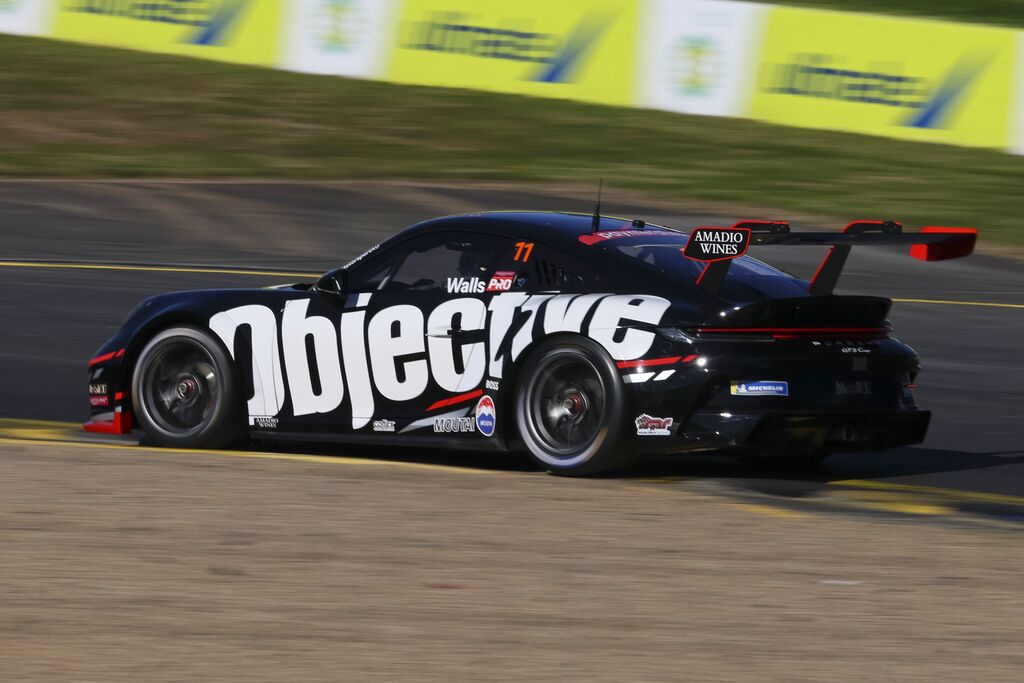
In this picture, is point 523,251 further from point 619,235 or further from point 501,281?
point 619,235

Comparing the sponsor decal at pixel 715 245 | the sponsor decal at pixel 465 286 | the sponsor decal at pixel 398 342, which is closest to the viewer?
the sponsor decal at pixel 715 245

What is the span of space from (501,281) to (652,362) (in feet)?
3.23

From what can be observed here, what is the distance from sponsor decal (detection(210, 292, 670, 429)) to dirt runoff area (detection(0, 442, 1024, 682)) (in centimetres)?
64

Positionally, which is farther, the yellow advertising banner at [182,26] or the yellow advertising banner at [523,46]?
the yellow advertising banner at [182,26]

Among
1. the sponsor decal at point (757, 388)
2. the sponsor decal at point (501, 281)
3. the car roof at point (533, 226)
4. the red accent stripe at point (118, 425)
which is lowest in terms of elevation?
the red accent stripe at point (118, 425)

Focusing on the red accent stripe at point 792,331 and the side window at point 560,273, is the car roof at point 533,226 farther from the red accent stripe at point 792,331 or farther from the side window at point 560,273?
the red accent stripe at point 792,331

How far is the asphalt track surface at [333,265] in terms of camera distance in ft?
30.3

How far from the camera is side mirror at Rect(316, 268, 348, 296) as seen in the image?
9172mm

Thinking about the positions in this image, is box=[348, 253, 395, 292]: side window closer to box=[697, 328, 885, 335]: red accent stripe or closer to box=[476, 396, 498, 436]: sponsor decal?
box=[476, 396, 498, 436]: sponsor decal

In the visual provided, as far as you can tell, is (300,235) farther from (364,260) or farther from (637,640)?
(637,640)

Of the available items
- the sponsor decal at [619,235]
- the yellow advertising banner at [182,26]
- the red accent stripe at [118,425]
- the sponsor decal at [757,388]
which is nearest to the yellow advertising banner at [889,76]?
the yellow advertising banner at [182,26]

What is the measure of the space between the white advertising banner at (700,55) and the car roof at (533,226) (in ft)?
41.0

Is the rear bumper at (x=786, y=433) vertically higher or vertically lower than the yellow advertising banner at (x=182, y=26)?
lower

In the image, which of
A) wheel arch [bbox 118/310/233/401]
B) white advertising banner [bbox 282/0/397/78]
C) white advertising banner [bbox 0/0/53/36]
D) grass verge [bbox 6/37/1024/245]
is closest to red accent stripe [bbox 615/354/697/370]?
wheel arch [bbox 118/310/233/401]
